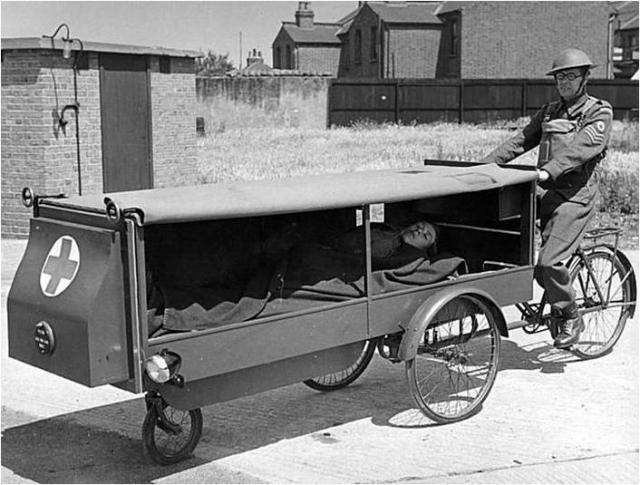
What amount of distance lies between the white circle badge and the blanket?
0.58 meters

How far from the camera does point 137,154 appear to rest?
15.4 meters

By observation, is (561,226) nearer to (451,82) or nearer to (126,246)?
(126,246)

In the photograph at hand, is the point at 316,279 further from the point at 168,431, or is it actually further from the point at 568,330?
the point at 568,330

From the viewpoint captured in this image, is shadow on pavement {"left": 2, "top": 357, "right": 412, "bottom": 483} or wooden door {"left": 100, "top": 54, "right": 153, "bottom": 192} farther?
wooden door {"left": 100, "top": 54, "right": 153, "bottom": 192}

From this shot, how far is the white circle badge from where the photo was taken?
15.7 feet

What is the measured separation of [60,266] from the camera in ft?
15.9

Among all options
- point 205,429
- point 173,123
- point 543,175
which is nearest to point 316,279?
point 205,429

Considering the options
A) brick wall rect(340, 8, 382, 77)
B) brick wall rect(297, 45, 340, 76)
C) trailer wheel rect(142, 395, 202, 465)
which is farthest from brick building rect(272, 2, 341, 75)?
trailer wheel rect(142, 395, 202, 465)

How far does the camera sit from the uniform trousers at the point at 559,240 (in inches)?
265

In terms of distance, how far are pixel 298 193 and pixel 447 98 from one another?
106 feet

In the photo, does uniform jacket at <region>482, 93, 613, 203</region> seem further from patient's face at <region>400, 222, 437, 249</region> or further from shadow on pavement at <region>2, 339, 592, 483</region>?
shadow on pavement at <region>2, 339, 592, 483</region>

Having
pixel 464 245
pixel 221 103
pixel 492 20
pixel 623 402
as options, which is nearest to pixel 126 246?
pixel 464 245

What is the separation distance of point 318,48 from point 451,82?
22307mm

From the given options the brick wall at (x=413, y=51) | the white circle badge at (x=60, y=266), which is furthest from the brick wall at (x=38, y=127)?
the brick wall at (x=413, y=51)
